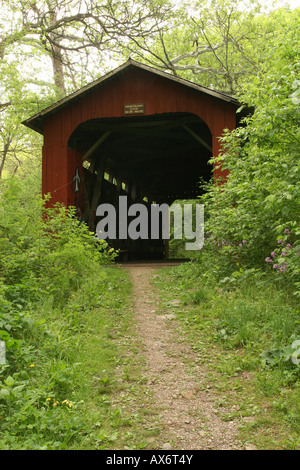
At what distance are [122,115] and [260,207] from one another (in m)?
5.53

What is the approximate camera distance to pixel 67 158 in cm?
1033

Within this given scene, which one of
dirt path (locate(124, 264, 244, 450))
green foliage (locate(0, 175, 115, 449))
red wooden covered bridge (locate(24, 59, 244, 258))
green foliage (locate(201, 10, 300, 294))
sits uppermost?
red wooden covered bridge (locate(24, 59, 244, 258))

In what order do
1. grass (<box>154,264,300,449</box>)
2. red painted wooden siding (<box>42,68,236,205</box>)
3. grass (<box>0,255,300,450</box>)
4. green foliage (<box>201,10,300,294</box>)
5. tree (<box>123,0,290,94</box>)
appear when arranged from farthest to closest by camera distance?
tree (<box>123,0,290,94</box>)
red painted wooden siding (<box>42,68,236,205</box>)
green foliage (<box>201,10,300,294</box>)
grass (<box>154,264,300,449</box>)
grass (<box>0,255,300,450</box>)

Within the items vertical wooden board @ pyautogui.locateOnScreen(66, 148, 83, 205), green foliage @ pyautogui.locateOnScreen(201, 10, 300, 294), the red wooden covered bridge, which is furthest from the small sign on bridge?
green foliage @ pyautogui.locateOnScreen(201, 10, 300, 294)

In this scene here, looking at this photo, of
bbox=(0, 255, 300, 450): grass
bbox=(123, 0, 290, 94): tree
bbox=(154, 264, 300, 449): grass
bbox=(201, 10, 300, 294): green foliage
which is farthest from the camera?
bbox=(123, 0, 290, 94): tree

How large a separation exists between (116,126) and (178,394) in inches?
365

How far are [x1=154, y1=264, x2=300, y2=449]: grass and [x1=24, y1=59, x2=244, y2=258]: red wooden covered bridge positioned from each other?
433 centimetres

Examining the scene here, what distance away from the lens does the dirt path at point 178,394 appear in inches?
111

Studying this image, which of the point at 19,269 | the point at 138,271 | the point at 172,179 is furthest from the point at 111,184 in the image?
the point at 19,269

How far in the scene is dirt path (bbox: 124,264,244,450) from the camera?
2814mm

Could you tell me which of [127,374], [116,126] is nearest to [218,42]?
[116,126]

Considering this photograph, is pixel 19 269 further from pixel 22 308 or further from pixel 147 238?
pixel 147 238

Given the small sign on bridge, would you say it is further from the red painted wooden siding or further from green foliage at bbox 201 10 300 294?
green foliage at bbox 201 10 300 294

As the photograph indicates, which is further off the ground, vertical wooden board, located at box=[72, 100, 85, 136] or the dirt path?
vertical wooden board, located at box=[72, 100, 85, 136]
